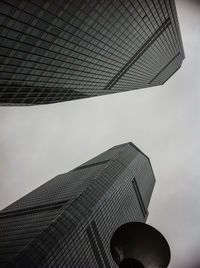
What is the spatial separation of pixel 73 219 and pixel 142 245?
103 meters

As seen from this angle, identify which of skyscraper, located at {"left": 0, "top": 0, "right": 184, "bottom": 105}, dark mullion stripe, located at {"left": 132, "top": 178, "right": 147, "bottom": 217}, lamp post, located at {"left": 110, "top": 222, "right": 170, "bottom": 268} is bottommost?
dark mullion stripe, located at {"left": 132, "top": 178, "right": 147, "bottom": 217}

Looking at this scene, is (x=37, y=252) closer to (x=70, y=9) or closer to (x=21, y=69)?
(x=21, y=69)

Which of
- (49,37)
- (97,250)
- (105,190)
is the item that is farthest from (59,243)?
(49,37)

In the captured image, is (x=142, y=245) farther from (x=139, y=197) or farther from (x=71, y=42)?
(x=139, y=197)

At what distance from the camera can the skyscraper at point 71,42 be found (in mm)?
45659

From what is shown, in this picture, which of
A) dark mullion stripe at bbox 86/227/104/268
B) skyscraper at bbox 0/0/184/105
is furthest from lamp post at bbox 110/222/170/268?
dark mullion stripe at bbox 86/227/104/268

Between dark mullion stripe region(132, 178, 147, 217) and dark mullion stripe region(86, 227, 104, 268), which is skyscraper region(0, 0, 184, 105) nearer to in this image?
dark mullion stripe region(86, 227, 104, 268)

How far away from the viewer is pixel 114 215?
13388 cm

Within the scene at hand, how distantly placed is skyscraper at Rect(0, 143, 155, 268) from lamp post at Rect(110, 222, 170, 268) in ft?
270

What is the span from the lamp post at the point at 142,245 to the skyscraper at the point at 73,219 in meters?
82.2

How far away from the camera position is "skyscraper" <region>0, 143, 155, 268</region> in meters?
91.1

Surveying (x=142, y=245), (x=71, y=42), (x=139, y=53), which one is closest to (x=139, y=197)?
(x=139, y=53)

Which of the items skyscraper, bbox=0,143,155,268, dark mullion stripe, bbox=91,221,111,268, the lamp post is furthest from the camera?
dark mullion stripe, bbox=91,221,111,268

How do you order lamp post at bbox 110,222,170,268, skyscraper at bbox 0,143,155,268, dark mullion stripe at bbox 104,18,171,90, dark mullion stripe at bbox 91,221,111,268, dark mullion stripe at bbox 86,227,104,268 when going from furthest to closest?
dark mullion stripe at bbox 91,221,111,268
dark mullion stripe at bbox 86,227,104,268
dark mullion stripe at bbox 104,18,171,90
skyscraper at bbox 0,143,155,268
lamp post at bbox 110,222,170,268
